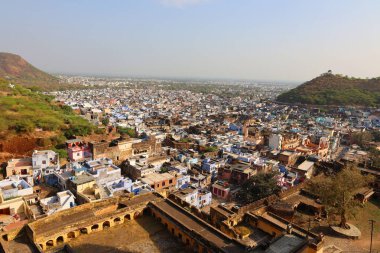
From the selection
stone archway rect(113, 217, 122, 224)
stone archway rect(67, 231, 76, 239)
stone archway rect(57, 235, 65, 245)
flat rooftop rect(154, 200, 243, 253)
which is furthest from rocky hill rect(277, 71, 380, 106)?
stone archway rect(57, 235, 65, 245)

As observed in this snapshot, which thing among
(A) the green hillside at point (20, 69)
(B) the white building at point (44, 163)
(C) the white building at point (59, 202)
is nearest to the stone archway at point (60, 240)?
(C) the white building at point (59, 202)

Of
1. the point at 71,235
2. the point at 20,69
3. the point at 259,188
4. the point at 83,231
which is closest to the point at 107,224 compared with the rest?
the point at 83,231

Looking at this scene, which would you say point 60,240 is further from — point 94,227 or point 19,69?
point 19,69

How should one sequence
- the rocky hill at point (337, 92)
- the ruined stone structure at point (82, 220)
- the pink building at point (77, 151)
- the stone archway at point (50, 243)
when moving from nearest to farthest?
the ruined stone structure at point (82, 220)
the stone archway at point (50, 243)
the pink building at point (77, 151)
the rocky hill at point (337, 92)

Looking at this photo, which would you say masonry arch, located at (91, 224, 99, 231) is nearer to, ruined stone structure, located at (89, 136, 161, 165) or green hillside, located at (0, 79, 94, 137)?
ruined stone structure, located at (89, 136, 161, 165)

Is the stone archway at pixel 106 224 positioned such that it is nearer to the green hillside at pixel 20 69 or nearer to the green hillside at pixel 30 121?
the green hillside at pixel 30 121

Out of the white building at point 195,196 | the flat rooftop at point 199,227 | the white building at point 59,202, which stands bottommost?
the white building at point 195,196

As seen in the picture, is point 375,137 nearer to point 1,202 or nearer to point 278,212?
point 278,212
